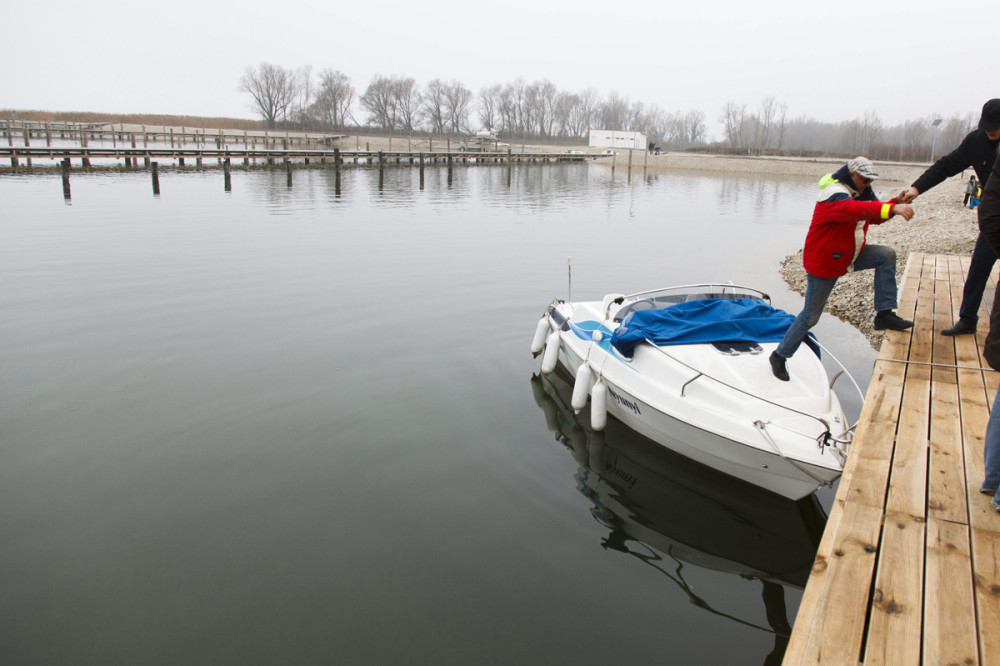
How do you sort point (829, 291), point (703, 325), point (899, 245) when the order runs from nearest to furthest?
1. point (829, 291)
2. point (703, 325)
3. point (899, 245)

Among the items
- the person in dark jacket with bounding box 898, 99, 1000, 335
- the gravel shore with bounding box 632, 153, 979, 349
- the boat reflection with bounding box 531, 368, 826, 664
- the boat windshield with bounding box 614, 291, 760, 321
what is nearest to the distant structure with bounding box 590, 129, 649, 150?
the gravel shore with bounding box 632, 153, 979, 349

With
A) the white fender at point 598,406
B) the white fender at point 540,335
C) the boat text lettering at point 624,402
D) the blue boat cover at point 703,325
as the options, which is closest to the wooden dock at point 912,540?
the blue boat cover at point 703,325

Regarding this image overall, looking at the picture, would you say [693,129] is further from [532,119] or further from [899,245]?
[899,245]

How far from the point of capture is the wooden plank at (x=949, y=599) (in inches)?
107

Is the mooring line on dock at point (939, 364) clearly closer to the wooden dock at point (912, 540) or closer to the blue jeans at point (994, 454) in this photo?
the wooden dock at point (912, 540)

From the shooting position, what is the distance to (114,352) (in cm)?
939

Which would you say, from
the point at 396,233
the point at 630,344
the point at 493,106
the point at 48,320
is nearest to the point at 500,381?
the point at 630,344

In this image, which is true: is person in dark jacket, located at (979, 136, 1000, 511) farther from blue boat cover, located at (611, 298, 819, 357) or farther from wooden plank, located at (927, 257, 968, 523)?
blue boat cover, located at (611, 298, 819, 357)

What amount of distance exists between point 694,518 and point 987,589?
2.92 metres

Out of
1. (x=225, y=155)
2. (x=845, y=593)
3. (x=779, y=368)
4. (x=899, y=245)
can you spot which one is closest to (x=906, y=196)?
(x=779, y=368)

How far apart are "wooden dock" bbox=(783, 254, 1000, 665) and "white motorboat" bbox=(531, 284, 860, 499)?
2.05 feet

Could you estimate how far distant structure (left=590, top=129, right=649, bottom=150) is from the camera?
112 metres

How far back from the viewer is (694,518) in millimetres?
5848

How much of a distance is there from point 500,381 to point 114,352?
5.74 metres
